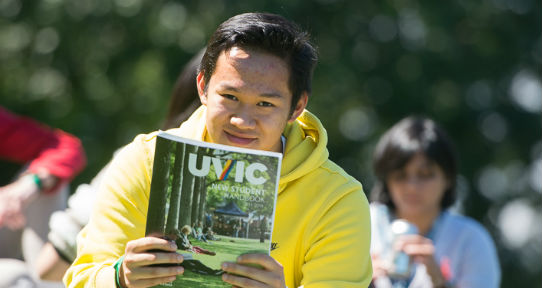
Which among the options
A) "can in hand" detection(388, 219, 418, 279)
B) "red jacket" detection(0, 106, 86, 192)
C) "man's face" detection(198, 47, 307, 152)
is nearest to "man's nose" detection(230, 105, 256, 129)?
"man's face" detection(198, 47, 307, 152)

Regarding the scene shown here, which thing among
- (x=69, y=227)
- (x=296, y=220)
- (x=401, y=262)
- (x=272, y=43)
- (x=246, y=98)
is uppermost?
(x=272, y=43)

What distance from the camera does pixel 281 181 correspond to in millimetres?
2074

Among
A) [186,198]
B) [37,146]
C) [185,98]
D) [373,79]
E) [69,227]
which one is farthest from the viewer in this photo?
[373,79]

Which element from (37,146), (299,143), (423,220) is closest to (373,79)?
(423,220)

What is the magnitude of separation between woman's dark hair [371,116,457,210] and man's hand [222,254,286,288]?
6.97ft

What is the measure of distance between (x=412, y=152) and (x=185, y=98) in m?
1.22

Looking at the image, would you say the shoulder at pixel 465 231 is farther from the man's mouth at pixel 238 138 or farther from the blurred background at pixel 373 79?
the blurred background at pixel 373 79

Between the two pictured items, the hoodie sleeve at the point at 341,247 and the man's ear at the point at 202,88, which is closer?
the hoodie sleeve at the point at 341,247

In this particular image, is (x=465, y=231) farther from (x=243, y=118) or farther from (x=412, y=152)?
(x=243, y=118)

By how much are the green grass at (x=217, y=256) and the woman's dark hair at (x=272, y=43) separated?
1.54 ft

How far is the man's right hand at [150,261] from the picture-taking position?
1.74m

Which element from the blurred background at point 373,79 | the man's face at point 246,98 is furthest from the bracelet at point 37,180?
the blurred background at point 373,79

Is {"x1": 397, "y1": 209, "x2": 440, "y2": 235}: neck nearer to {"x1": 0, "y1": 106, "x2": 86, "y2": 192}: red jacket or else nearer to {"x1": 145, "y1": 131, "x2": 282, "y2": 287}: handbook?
{"x1": 0, "y1": 106, "x2": 86, "y2": 192}: red jacket

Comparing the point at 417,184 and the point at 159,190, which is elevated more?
the point at 159,190
